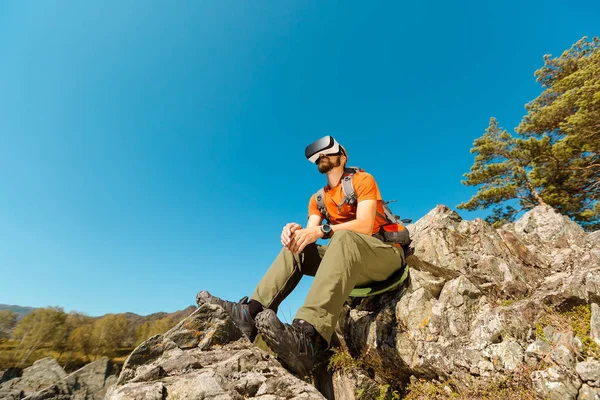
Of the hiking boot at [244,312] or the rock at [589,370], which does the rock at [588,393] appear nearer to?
the rock at [589,370]

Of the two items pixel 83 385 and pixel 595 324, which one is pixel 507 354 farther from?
pixel 83 385

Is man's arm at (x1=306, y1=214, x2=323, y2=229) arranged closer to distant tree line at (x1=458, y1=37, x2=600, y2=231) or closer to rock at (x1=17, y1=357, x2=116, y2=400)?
distant tree line at (x1=458, y1=37, x2=600, y2=231)

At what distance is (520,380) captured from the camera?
9.71 ft

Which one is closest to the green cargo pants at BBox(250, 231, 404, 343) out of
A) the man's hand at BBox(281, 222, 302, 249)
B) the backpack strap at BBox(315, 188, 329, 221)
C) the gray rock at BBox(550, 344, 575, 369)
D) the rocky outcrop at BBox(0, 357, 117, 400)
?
the man's hand at BBox(281, 222, 302, 249)

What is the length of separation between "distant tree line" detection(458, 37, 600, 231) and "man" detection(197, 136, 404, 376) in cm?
1553

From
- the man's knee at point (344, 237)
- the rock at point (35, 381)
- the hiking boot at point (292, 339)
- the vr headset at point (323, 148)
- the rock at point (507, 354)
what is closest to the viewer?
the hiking boot at point (292, 339)

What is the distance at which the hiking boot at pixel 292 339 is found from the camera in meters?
2.70

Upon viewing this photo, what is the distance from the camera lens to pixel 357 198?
4.35m

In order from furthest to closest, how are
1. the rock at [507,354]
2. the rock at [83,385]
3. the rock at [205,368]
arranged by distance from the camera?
the rock at [83,385] → the rock at [507,354] → the rock at [205,368]

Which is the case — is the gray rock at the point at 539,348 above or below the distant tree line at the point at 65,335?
below

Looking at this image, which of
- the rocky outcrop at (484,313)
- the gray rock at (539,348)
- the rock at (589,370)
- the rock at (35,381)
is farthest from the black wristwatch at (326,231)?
the rock at (35,381)

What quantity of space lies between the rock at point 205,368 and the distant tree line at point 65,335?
63041 mm

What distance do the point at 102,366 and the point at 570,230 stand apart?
251 ft

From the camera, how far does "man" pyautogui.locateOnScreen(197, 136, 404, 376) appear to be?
9.29 feet
